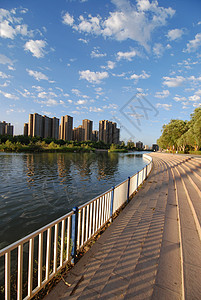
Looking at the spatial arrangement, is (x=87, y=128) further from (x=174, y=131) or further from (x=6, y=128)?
(x=174, y=131)

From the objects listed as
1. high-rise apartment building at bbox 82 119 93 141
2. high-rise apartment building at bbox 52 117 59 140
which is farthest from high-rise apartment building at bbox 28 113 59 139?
high-rise apartment building at bbox 82 119 93 141

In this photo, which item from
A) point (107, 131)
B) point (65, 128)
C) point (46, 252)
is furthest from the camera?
point (107, 131)

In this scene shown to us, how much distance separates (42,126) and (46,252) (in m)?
113

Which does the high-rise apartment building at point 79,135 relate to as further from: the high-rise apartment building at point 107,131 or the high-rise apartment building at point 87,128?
the high-rise apartment building at point 107,131

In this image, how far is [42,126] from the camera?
107 m

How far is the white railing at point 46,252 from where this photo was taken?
6.38 ft

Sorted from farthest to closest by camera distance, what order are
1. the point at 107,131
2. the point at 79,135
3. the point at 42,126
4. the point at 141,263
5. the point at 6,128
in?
the point at 107,131
the point at 79,135
the point at 6,128
the point at 42,126
the point at 141,263

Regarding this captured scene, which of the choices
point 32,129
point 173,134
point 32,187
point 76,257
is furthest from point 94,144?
point 76,257

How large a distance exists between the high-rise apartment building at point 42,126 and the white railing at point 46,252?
106656mm

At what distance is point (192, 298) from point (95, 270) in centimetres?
159

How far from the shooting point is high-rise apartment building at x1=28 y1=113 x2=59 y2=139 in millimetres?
99438

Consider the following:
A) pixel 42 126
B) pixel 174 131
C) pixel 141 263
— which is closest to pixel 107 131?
pixel 42 126

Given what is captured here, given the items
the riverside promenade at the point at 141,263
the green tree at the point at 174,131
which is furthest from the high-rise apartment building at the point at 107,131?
the riverside promenade at the point at 141,263

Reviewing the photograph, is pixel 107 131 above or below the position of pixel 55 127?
above
